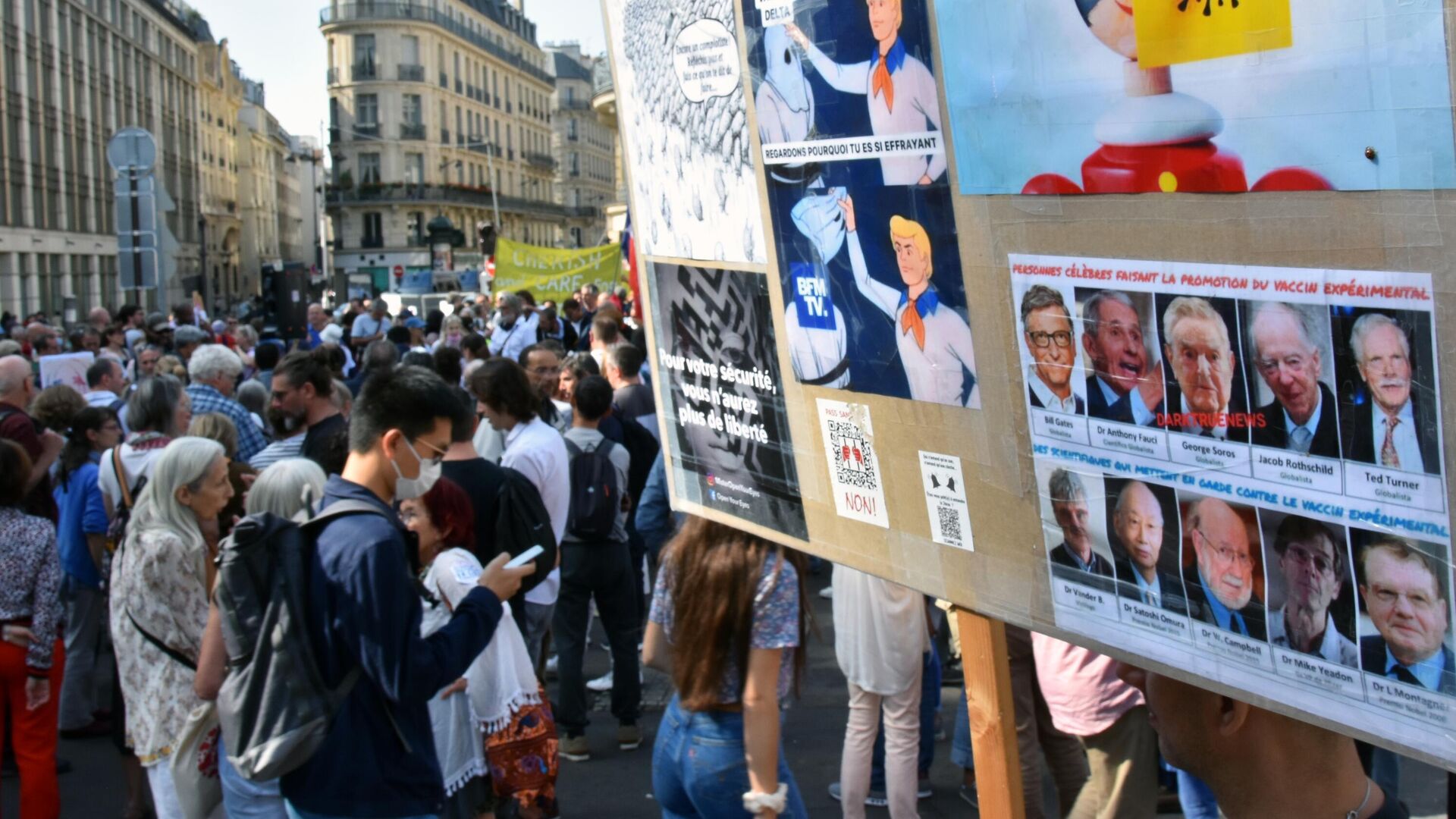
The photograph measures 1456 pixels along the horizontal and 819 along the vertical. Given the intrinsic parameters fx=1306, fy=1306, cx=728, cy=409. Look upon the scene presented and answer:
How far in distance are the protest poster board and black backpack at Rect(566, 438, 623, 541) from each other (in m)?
3.93

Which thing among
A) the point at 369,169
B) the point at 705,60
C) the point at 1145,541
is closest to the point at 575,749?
the point at 705,60

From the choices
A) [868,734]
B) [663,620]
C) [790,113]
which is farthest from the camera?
[868,734]

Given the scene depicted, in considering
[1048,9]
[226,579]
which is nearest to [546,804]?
[226,579]

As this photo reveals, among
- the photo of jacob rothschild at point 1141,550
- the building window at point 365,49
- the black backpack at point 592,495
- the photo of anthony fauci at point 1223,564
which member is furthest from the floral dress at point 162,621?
the building window at point 365,49

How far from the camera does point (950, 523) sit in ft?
6.56

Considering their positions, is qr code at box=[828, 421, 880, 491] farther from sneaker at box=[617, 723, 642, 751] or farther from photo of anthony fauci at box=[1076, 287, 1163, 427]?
sneaker at box=[617, 723, 642, 751]

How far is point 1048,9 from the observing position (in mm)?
1582

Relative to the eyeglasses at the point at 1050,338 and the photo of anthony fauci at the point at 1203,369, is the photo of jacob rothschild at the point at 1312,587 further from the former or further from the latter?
the eyeglasses at the point at 1050,338

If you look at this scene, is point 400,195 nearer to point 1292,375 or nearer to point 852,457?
point 852,457

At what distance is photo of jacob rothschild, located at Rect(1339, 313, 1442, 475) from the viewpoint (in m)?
1.29

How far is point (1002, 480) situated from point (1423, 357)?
25.7 inches

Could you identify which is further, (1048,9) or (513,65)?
(513,65)

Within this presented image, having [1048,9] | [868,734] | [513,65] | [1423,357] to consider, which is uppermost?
[513,65]

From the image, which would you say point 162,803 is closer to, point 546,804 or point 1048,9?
point 546,804
